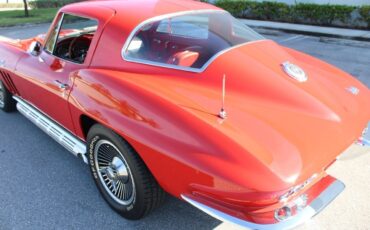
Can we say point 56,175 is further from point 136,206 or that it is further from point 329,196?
point 329,196

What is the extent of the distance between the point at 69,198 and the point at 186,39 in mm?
1750

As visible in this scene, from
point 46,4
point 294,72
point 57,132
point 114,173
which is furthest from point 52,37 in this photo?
point 46,4

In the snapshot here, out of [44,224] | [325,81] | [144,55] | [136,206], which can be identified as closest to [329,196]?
[325,81]

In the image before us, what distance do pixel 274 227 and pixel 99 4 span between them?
2.52 meters

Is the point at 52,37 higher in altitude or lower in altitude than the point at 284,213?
higher

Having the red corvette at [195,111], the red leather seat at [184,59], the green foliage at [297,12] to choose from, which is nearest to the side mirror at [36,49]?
the red corvette at [195,111]

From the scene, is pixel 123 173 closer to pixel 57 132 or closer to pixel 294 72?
pixel 57 132

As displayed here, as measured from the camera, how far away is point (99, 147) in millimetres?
2832

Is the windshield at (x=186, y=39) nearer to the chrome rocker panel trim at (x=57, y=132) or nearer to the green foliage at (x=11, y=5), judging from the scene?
the chrome rocker panel trim at (x=57, y=132)

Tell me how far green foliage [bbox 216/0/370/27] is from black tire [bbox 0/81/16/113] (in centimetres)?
970

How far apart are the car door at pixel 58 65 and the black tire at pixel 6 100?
Result: 0.69 m

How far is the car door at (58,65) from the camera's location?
10.4 ft

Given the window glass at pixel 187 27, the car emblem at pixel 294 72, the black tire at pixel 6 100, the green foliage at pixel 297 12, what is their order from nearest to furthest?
the car emblem at pixel 294 72 → the window glass at pixel 187 27 → the black tire at pixel 6 100 → the green foliage at pixel 297 12

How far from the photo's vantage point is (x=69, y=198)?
3074mm
